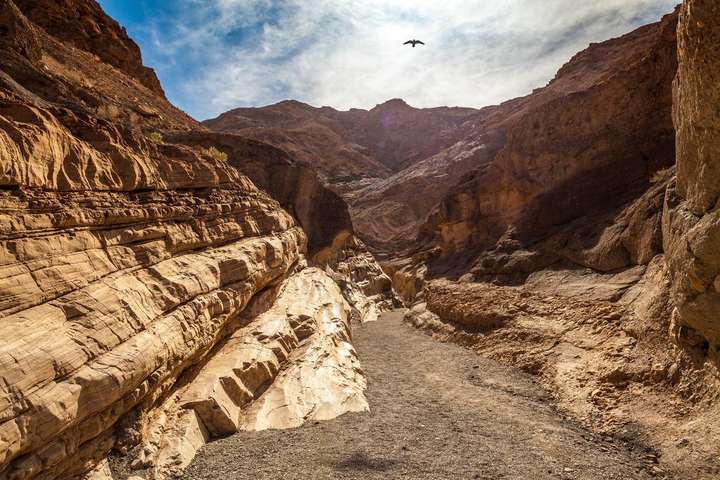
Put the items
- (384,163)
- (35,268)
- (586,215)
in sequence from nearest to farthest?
(35,268), (586,215), (384,163)

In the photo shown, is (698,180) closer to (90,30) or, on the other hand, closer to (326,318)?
(326,318)

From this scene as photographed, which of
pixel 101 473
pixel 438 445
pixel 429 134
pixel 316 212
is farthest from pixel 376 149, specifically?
pixel 101 473

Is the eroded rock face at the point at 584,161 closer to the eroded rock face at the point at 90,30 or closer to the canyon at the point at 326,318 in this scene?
the canyon at the point at 326,318

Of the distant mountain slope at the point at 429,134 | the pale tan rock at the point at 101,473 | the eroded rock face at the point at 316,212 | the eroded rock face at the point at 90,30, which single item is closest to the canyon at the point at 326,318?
the pale tan rock at the point at 101,473

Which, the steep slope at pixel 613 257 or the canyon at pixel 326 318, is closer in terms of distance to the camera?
the canyon at pixel 326 318

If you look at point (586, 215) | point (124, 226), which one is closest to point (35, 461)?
point (124, 226)

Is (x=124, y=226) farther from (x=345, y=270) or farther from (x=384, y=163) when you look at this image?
(x=384, y=163)
